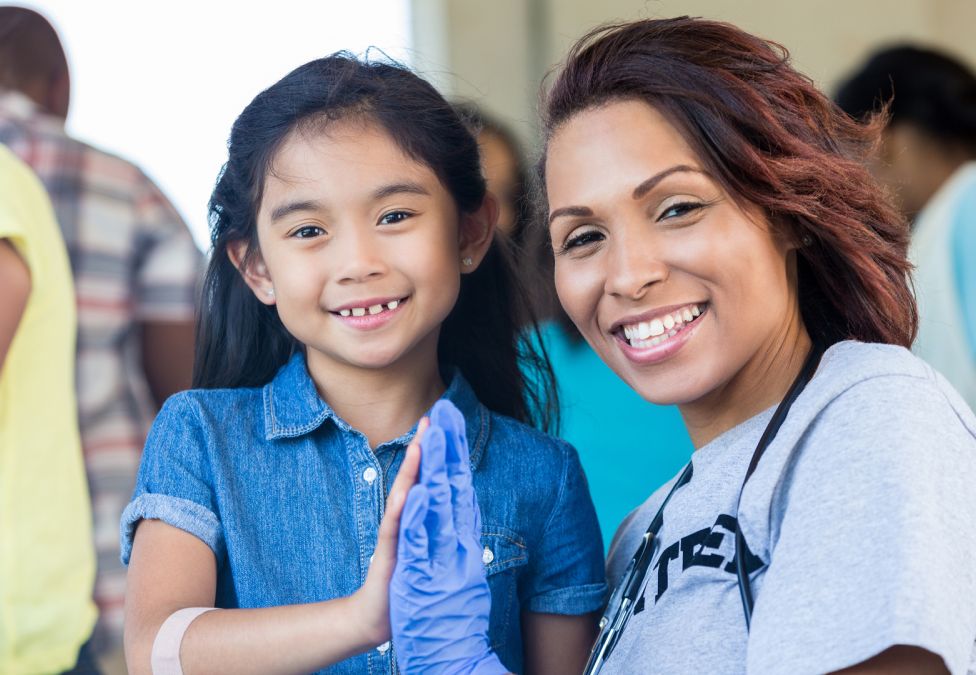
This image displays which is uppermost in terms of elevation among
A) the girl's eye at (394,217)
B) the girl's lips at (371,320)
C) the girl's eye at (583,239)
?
the girl's eye at (394,217)

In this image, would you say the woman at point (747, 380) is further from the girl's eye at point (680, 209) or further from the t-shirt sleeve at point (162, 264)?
the t-shirt sleeve at point (162, 264)

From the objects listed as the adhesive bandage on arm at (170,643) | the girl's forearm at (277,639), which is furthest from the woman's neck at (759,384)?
the adhesive bandage on arm at (170,643)

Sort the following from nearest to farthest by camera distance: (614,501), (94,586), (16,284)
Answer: (16,284)
(94,586)
(614,501)

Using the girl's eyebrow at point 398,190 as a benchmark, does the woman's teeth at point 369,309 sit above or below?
below

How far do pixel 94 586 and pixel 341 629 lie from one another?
960 millimetres

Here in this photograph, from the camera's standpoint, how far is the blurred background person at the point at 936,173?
8.65 ft

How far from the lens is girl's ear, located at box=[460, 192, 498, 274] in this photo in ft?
5.15

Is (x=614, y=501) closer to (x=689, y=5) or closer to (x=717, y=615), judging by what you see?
(x=717, y=615)

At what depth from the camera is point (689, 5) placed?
4.52 metres

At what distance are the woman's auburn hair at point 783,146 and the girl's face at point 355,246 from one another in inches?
8.5

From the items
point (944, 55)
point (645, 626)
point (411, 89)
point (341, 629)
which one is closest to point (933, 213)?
point (944, 55)

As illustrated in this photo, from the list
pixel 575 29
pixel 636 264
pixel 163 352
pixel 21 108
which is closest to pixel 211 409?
pixel 636 264

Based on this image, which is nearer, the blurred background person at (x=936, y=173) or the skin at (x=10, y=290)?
the skin at (x=10, y=290)

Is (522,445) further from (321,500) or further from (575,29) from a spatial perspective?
(575,29)
